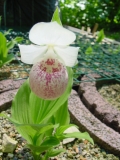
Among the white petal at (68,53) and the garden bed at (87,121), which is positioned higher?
the white petal at (68,53)

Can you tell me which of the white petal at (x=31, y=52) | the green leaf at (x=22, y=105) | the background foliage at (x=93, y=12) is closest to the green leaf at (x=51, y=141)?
the green leaf at (x=22, y=105)

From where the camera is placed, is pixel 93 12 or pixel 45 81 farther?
pixel 93 12

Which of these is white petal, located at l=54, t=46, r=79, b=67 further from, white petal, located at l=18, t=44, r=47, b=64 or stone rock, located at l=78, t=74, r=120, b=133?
stone rock, located at l=78, t=74, r=120, b=133

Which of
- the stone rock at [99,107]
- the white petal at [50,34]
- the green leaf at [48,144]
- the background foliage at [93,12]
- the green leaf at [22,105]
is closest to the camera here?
the white petal at [50,34]

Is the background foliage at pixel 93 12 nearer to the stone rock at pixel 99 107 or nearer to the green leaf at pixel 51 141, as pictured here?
the stone rock at pixel 99 107

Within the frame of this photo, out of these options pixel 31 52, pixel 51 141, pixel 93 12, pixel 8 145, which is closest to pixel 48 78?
pixel 31 52

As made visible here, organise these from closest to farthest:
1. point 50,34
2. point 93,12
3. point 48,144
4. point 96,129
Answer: point 50,34 → point 48,144 → point 96,129 → point 93,12

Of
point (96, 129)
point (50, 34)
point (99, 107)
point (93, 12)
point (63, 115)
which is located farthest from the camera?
point (93, 12)

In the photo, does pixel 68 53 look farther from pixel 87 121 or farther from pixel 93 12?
pixel 93 12
